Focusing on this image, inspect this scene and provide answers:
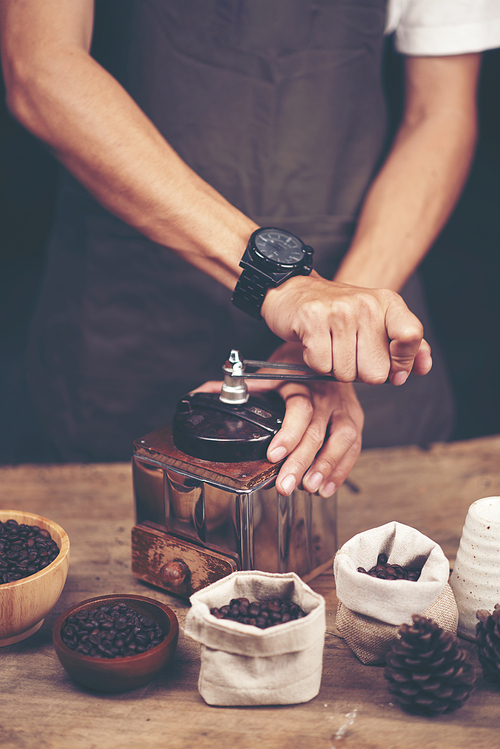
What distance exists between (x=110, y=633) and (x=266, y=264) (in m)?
0.62

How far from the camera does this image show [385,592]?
0.76 m

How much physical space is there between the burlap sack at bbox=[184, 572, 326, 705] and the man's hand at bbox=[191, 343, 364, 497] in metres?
0.22

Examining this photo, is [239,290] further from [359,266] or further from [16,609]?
[16,609]

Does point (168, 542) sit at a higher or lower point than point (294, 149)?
lower

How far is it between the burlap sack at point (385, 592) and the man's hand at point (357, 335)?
25 centimetres

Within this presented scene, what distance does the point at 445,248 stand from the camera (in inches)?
131

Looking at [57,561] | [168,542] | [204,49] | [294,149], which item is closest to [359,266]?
[294,149]

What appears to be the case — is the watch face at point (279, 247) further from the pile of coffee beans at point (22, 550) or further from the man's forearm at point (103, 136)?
the pile of coffee beans at point (22, 550)

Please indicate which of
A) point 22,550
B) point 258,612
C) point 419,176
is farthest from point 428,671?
point 419,176

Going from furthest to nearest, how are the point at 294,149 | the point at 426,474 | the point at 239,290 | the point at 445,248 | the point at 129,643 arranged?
the point at 445,248, the point at 294,149, the point at 426,474, the point at 239,290, the point at 129,643

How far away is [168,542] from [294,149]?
0.99 meters

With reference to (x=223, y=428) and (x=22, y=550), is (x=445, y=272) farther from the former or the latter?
(x=22, y=550)

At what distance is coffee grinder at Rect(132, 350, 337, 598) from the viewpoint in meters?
0.88

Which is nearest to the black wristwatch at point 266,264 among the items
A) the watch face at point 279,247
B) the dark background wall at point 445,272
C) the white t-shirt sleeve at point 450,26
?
the watch face at point 279,247
